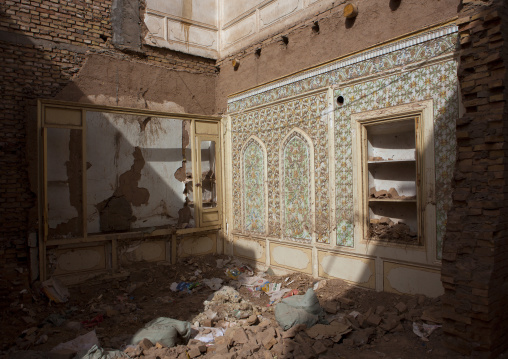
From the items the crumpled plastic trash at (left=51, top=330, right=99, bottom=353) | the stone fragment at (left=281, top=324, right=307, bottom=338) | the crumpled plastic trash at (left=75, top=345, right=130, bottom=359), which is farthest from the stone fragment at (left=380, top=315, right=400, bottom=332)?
the crumpled plastic trash at (left=51, top=330, right=99, bottom=353)

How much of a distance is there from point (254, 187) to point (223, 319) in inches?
116

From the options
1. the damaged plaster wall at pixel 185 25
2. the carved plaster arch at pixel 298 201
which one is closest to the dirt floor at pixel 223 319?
the carved plaster arch at pixel 298 201

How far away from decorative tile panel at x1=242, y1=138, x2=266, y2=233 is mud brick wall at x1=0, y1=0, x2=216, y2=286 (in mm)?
2278

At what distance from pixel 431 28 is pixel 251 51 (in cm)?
373

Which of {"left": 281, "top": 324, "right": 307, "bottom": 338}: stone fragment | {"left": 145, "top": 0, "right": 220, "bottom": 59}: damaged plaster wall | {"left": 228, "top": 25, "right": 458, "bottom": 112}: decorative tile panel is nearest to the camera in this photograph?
{"left": 281, "top": 324, "right": 307, "bottom": 338}: stone fragment

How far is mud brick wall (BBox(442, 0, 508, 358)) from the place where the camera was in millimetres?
3846

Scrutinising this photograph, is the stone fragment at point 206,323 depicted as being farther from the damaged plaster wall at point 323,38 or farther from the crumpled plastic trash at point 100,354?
the damaged plaster wall at point 323,38

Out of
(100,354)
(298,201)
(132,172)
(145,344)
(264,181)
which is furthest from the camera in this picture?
(132,172)

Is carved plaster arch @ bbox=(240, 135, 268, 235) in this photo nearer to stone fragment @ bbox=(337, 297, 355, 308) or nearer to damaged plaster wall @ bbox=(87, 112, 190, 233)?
damaged plaster wall @ bbox=(87, 112, 190, 233)

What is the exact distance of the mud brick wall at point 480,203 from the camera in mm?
3846

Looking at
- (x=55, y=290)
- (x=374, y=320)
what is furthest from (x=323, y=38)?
(x=55, y=290)

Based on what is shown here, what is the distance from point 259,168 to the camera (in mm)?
7668

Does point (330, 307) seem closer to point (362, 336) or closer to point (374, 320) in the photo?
point (374, 320)

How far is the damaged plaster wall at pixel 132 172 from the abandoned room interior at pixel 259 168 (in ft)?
0.14
